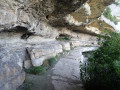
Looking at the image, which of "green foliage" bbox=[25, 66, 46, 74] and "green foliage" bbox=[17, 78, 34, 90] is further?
"green foliage" bbox=[25, 66, 46, 74]

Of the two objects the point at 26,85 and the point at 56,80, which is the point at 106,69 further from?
the point at 26,85

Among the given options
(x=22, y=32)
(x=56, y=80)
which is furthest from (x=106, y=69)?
(x=22, y=32)

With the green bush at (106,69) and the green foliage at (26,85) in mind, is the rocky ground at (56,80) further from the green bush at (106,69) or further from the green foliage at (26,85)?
the green bush at (106,69)

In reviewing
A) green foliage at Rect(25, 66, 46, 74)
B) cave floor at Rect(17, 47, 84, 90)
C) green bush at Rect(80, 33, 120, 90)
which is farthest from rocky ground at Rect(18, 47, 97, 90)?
green bush at Rect(80, 33, 120, 90)

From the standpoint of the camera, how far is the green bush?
5.92ft

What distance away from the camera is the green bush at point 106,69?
5.92 ft

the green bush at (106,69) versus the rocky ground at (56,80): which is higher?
the green bush at (106,69)

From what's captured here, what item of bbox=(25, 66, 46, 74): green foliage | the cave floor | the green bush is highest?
the green bush

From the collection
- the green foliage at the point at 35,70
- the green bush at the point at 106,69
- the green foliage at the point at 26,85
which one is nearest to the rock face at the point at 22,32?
the green foliage at the point at 26,85

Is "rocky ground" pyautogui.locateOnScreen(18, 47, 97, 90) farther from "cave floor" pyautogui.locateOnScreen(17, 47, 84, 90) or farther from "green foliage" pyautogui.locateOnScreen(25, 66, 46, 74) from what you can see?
"green foliage" pyautogui.locateOnScreen(25, 66, 46, 74)

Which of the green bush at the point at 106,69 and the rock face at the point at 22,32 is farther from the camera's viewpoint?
the rock face at the point at 22,32

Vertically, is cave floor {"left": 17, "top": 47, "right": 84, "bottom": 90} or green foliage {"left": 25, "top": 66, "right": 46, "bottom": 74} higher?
green foliage {"left": 25, "top": 66, "right": 46, "bottom": 74}

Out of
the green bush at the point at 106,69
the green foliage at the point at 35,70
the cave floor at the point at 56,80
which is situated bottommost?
the cave floor at the point at 56,80

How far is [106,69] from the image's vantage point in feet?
6.45
